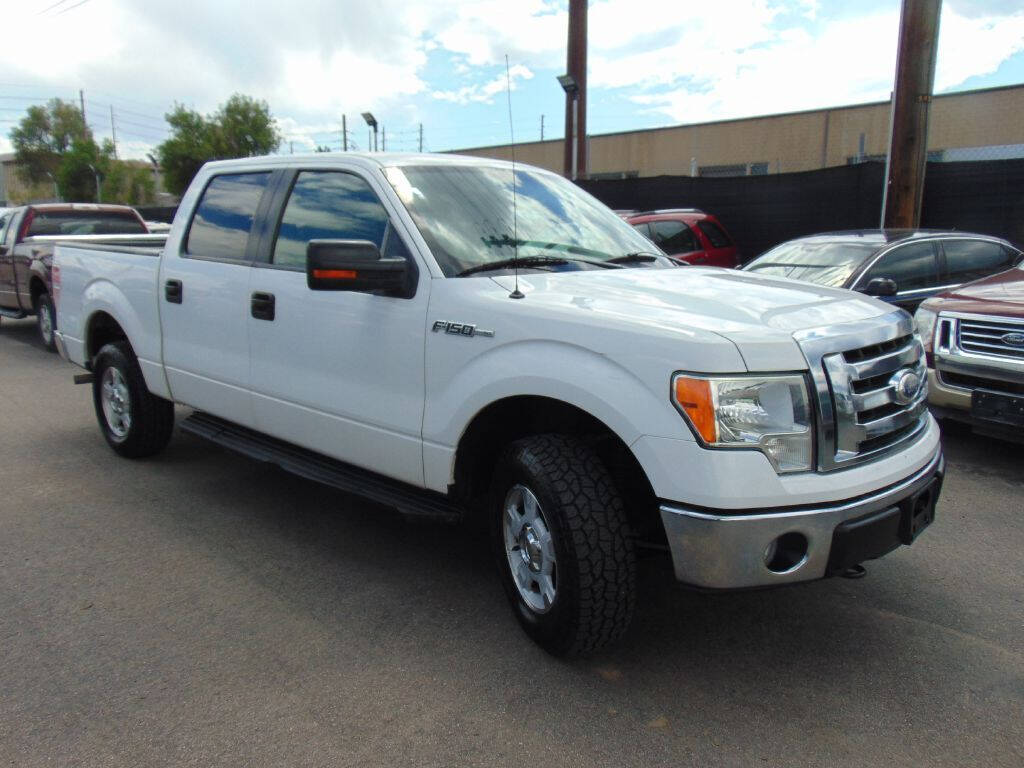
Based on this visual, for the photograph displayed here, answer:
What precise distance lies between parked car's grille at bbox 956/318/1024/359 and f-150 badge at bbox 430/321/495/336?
3998mm

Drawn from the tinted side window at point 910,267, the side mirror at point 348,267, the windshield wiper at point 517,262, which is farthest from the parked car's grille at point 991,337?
the side mirror at point 348,267

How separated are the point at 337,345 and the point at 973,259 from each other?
23.8 feet

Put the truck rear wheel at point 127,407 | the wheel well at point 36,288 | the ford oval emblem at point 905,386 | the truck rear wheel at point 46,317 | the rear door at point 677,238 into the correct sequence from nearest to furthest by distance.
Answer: the ford oval emblem at point 905,386 → the truck rear wheel at point 127,407 → the truck rear wheel at point 46,317 → the wheel well at point 36,288 → the rear door at point 677,238

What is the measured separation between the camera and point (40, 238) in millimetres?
11188

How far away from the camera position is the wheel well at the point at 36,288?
36.5 feet

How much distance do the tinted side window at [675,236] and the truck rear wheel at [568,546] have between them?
935cm

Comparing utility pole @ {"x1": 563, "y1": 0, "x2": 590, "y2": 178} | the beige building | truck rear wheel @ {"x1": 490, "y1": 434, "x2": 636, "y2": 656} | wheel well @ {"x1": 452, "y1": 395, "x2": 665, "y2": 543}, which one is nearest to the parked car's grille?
wheel well @ {"x1": 452, "y1": 395, "x2": 665, "y2": 543}

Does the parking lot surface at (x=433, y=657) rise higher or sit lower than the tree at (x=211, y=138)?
lower

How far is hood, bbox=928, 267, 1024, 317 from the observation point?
559 centimetres

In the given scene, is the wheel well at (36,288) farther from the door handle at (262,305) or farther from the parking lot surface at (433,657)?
the door handle at (262,305)

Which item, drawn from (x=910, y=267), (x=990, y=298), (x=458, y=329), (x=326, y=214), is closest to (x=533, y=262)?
(x=458, y=329)

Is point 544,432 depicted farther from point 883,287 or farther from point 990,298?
point 990,298

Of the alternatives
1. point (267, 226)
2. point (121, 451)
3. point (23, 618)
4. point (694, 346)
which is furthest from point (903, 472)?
point (121, 451)

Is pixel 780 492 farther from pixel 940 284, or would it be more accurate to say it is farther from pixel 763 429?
pixel 940 284
